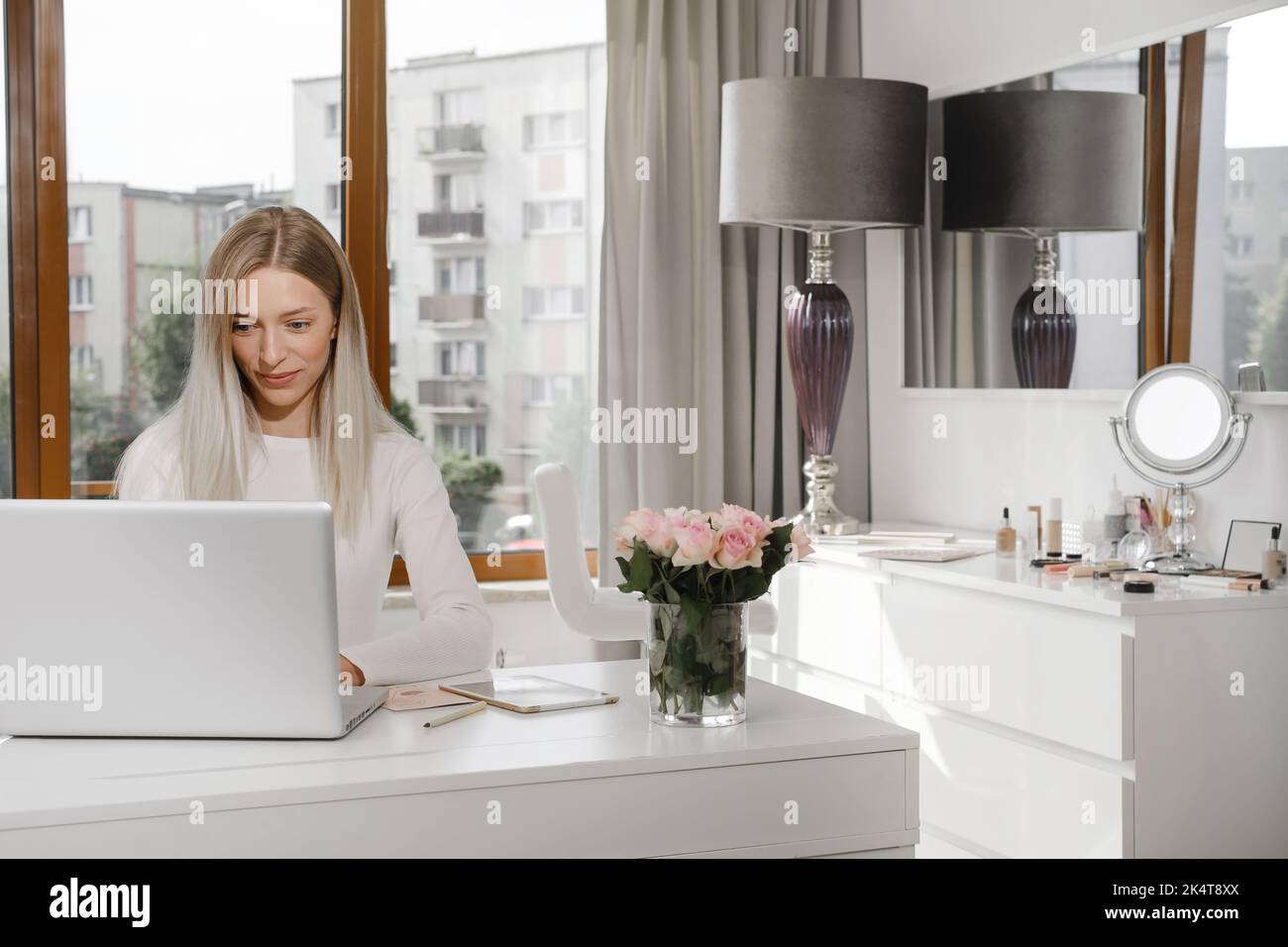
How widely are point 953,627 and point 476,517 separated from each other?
162 centimetres

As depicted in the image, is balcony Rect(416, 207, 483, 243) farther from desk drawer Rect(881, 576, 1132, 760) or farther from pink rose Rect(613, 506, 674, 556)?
pink rose Rect(613, 506, 674, 556)

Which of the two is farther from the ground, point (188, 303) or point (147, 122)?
point (147, 122)

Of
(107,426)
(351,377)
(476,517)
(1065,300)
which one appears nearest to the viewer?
(351,377)

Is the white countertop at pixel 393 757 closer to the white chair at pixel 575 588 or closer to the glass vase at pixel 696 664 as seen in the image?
the glass vase at pixel 696 664

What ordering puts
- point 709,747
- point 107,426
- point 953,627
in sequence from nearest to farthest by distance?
point 709,747 → point 953,627 → point 107,426

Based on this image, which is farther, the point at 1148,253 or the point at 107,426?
the point at 107,426

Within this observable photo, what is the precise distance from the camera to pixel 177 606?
1.41 m

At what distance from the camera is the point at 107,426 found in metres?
3.60

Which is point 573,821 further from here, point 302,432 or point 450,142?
point 450,142

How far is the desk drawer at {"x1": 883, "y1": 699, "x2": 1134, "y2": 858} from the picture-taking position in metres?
2.38

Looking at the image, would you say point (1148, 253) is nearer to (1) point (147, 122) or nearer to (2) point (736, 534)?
(2) point (736, 534)

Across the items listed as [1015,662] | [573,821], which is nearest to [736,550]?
[573,821]

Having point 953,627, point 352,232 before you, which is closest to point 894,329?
point 953,627
